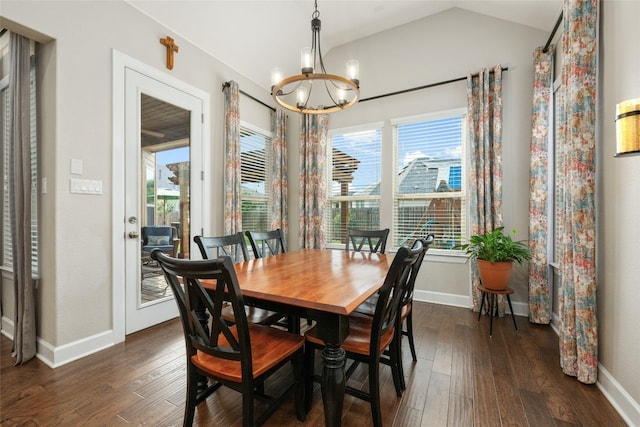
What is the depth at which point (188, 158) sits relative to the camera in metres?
3.16

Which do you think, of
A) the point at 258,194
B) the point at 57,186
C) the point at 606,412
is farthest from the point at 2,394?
the point at 606,412

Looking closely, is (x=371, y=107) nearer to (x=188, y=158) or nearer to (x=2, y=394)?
(x=188, y=158)

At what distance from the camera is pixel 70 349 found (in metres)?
2.13

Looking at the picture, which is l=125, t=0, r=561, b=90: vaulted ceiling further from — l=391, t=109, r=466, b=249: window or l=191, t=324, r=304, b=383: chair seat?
l=191, t=324, r=304, b=383: chair seat

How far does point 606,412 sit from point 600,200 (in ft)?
4.26

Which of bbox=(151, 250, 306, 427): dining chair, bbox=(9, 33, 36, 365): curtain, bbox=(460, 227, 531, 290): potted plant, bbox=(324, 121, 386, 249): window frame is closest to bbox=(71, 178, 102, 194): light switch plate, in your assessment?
bbox=(9, 33, 36, 365): curtain

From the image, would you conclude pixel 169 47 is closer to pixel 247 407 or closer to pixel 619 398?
pixel 247 407

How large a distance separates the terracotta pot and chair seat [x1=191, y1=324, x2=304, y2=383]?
2.17 metres

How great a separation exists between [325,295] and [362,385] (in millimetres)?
960

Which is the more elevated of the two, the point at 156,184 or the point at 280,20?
the point at 280,20

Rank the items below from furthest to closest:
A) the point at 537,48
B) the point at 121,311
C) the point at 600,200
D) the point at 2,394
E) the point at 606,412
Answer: the point at 537,48 < the point at 121,311 < the point at 600,200 < the point at 2,394 < the point at 606,412

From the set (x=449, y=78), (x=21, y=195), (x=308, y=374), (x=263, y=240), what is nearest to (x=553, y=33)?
(x=449, y=78)

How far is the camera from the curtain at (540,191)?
2.87 m

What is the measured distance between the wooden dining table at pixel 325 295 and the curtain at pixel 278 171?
2.35 m
